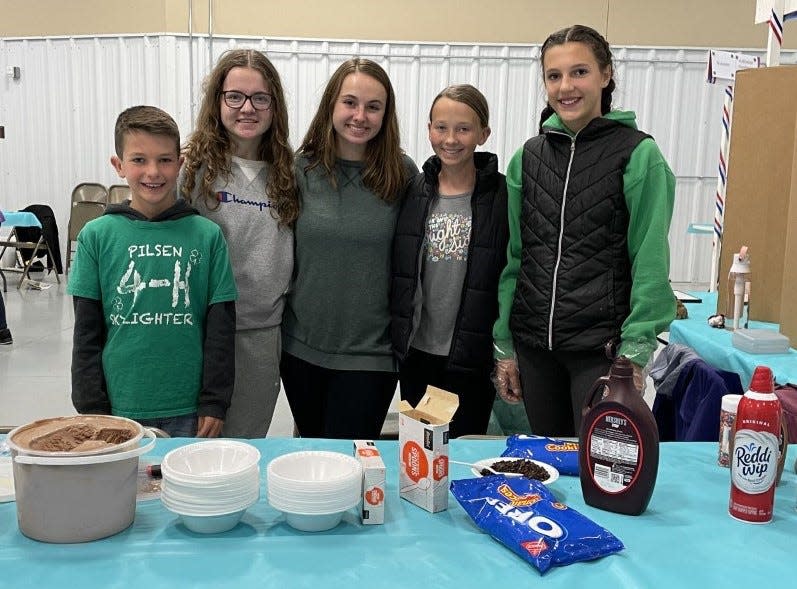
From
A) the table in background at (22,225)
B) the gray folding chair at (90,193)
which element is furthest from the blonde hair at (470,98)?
the gray folding chair at (90,193)

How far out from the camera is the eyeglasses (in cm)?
195

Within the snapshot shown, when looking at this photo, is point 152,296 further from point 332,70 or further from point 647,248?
point 332,70

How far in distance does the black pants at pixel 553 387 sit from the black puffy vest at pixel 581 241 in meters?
0.07

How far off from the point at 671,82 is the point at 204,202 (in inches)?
294

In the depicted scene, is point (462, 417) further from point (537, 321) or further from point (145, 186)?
point (145, 186)

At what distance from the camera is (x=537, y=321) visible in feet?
6.17

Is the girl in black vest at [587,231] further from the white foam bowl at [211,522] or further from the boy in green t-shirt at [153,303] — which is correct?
the white foam bowl at [211,522]

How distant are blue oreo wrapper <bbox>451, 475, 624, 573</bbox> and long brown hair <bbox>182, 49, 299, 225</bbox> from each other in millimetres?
1107

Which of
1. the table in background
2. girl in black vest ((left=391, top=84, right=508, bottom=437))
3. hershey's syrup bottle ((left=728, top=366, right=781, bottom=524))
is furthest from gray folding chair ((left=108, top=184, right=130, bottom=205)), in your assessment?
hershey's syrup bottle ((left=728, top=366, right=781, bottom=524))

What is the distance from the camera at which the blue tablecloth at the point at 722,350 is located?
2.05 m

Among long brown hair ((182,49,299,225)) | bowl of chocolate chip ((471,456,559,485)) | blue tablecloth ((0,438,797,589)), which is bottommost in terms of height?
blue tablecloth ((0,438,797,589))

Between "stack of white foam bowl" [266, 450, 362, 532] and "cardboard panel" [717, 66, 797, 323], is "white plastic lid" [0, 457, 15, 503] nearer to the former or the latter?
"stack of white foam bowl" [266, 450, 362, 532]

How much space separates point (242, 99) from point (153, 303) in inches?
25.3

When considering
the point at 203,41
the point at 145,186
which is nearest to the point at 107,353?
the point at 145,186
